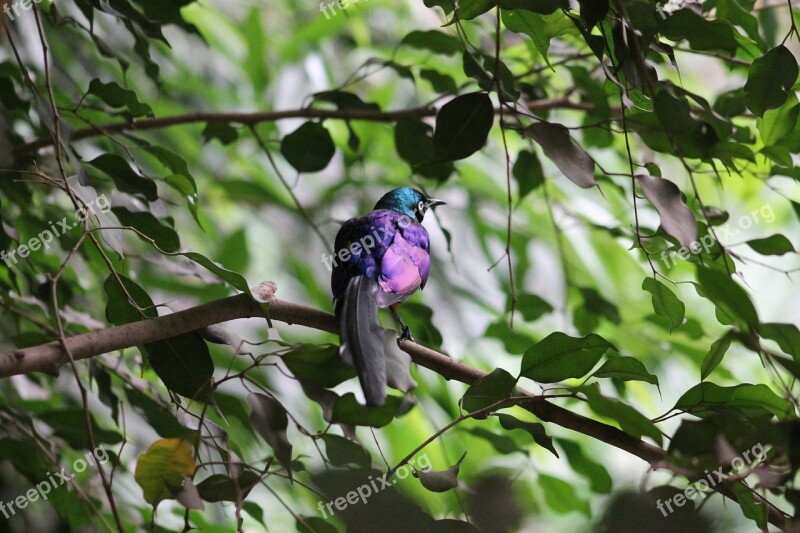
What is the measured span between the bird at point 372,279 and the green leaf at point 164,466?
199 mm

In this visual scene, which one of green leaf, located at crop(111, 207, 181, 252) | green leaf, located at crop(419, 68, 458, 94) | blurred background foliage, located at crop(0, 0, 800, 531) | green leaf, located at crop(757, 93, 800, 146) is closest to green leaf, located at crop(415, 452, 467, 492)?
blurred background foliage, located at crop(0, 0, 800, 531)

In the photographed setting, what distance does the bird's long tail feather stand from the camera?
796 mm

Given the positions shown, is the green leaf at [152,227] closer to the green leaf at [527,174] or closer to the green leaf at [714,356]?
the green leaf at [527,174]

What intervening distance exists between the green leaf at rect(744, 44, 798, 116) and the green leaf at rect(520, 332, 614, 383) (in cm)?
34

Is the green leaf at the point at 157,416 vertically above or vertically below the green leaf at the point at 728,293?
above

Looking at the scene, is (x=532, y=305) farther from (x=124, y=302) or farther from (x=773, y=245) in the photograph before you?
(x=124, y=302)

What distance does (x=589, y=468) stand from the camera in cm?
126

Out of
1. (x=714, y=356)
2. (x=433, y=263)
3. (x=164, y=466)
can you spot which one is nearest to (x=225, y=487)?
(x=164, y=466)

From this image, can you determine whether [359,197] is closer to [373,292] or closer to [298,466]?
[373,292]

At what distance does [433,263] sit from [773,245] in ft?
4.75

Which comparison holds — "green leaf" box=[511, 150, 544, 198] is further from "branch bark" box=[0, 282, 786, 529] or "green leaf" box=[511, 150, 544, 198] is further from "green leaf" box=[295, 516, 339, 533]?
"green leaf" box=[295, 516, 339, 533]

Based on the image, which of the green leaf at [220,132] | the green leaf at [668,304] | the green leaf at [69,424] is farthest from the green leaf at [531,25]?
the green leaf at [69,424]

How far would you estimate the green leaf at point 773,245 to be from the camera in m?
1.07

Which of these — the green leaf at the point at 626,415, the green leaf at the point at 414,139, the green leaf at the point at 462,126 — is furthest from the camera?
the green leaf at the point at 414,139
